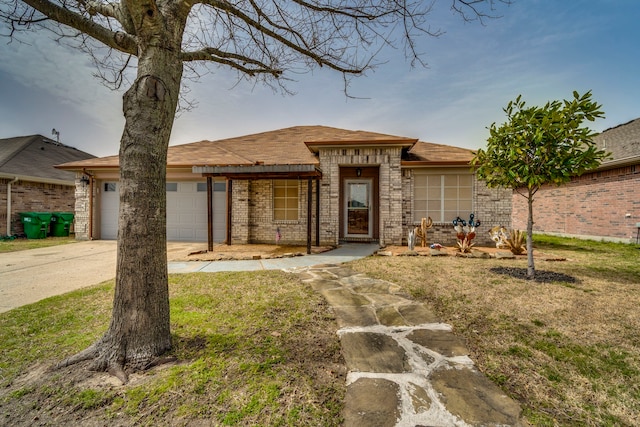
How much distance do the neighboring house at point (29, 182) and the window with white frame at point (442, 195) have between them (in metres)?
17.1

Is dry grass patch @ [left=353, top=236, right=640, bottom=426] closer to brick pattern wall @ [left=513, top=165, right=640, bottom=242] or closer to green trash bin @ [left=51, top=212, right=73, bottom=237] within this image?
brick pattern wall @ [left=513, top=165, right=640, bottom=242]

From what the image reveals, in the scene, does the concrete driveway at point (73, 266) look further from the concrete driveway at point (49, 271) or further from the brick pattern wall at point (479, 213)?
the brick pattern wall at point (479, 213)

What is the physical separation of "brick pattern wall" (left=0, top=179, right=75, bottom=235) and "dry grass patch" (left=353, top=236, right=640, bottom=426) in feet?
51.0

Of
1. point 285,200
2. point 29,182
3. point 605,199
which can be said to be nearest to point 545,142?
point 285,200

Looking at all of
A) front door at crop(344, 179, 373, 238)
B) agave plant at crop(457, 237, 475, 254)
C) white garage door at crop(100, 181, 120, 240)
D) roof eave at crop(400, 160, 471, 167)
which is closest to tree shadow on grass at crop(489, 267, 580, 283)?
agave plant at crop(457, 237, 475, 254)

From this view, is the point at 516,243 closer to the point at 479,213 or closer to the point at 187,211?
the point at 479,213

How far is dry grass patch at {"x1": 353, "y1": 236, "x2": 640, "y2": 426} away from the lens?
2094 millimetres

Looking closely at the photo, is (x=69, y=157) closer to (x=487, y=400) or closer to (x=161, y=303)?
(x=161, y=303)

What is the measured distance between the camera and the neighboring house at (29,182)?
1195 cm

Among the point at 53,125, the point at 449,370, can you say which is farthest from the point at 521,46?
the point at 53,125

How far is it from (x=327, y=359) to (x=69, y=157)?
22346mm

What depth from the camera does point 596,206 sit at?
11258mm

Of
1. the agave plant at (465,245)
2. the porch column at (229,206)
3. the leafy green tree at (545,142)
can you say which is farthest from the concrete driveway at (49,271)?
the agave plant at (465,245)

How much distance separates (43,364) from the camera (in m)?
2.52
